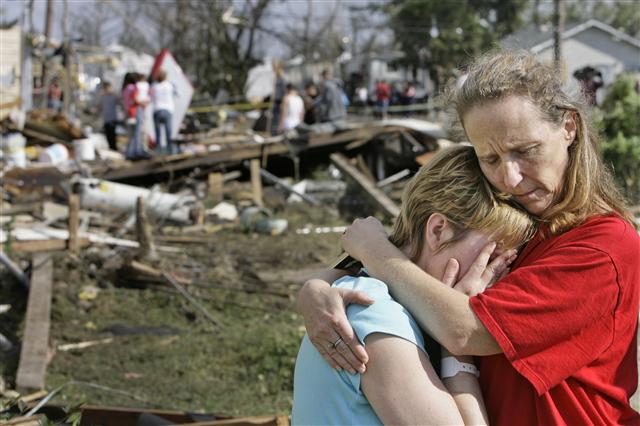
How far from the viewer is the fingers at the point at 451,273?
214 cm

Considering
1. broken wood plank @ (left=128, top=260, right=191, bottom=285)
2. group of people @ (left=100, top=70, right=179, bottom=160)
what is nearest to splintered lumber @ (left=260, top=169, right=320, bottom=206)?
group of people @ (left=100, top=70, right=179, bottom=160)

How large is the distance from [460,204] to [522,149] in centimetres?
23

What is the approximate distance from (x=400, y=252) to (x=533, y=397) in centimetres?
53

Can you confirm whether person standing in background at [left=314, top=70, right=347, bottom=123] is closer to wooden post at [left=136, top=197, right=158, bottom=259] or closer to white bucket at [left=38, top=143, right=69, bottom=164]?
white bucket at [left=38, top=143, right=69, bottom=164]

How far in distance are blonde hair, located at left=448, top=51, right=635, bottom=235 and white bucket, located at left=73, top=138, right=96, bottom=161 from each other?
15.3 m

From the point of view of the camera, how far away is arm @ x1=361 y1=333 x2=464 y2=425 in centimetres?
193

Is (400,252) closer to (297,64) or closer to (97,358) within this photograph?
(97,358)

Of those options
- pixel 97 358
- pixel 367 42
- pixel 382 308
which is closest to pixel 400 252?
pixel 382 308

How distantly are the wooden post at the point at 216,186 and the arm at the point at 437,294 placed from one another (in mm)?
13231

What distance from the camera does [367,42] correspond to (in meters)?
60.2

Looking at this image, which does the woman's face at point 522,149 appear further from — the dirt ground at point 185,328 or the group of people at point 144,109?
the group of people at point 144,109

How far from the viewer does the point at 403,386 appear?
1940 mm

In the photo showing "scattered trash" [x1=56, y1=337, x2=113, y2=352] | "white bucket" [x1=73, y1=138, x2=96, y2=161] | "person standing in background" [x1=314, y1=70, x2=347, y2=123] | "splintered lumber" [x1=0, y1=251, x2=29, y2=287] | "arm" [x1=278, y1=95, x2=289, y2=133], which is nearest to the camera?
"scattered trash" [x1=56, y1=337, x2=113, y2=352]

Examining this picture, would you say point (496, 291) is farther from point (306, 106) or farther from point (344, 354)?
point (306, 106)
